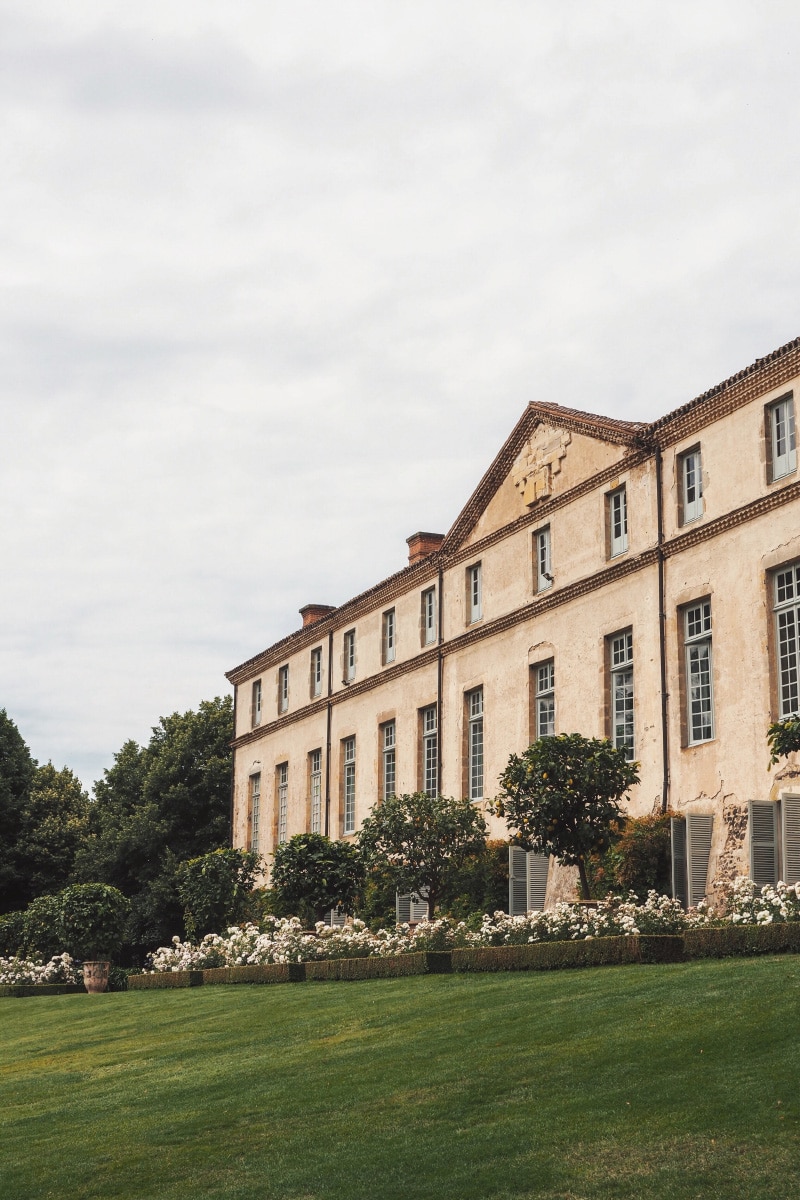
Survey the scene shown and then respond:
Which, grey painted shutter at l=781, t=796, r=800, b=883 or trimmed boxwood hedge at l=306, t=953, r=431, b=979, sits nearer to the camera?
trimmed boxwood hedge at l=306, t=953, r=431, b=979

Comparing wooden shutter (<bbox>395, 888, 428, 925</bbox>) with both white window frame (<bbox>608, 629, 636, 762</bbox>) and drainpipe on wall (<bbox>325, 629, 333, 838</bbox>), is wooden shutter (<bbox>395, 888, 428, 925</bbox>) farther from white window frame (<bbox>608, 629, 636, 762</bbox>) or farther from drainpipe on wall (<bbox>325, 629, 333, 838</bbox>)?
white window frame (<bbox>608, 629, 636, 762</bbox>)

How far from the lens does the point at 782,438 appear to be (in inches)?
1000

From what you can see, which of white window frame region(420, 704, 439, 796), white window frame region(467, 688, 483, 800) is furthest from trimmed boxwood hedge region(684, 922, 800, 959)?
white window frame region(420, 704, 439, 796)

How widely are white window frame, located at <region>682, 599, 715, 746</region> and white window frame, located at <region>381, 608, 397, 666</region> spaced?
14.2 metres

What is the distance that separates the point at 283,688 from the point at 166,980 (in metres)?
20.3

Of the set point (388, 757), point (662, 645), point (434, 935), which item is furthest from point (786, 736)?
point (388, 757)

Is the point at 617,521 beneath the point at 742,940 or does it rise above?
above

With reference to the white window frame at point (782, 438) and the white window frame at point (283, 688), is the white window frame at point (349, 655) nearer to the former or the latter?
the white window frame at point (283, 688)

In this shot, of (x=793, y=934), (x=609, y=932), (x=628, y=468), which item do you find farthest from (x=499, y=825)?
(x=793, y=934)

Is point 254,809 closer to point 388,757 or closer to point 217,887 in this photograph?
point 388,757

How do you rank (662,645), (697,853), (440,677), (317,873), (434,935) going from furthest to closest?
(440,677), (317,873), (662,645), (697,853), (434,935)

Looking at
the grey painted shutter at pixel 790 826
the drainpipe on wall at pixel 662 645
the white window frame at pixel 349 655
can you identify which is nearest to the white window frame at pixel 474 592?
the white window frame at pixel 349 655

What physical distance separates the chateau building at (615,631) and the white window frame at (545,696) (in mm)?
45

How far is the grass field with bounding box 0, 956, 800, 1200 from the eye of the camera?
909cm
